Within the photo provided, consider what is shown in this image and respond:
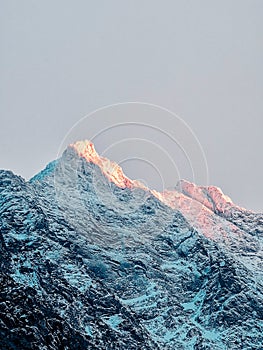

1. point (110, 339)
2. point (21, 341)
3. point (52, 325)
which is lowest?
point (21, 341)

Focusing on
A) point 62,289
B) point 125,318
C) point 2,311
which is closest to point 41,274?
point 62,289

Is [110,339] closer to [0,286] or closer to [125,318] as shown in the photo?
[125,318]

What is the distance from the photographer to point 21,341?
494 ft

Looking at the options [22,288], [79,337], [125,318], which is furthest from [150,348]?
[22,288]

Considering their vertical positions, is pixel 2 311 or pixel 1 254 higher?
pixel 1 254

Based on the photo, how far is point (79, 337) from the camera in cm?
17238

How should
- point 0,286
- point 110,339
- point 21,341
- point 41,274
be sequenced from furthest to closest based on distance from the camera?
point 41,274 < point 110,339 < point 0,286 < point 21,341

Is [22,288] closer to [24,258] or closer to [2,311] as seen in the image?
[2,311]

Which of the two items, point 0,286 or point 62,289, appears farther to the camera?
point 62,289

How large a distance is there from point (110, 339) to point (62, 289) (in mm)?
16517

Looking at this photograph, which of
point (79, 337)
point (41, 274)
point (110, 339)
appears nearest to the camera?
point (79, 337)

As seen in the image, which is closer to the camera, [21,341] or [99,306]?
[21,341]


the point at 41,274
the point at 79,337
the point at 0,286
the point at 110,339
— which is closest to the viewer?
the point at 0,286

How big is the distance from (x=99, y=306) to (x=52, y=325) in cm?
3368
